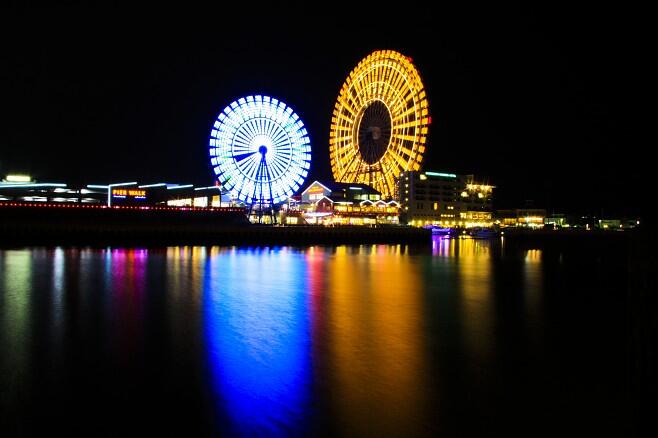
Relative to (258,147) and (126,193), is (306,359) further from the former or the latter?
(126,193)

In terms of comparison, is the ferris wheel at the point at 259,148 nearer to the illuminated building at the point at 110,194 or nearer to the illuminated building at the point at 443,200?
the illuminated building at the point at 110,194

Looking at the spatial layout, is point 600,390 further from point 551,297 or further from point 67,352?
point 551,297

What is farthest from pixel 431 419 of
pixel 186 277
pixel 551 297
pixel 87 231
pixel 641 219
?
pixel 87 231

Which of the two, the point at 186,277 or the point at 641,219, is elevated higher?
the point at 641,219

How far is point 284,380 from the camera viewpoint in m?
6.34

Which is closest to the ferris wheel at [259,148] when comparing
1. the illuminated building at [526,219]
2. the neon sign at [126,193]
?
the neon sign at [126,193]

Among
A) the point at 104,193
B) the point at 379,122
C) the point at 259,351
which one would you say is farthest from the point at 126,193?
the point at 259,351

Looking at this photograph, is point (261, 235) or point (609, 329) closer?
point (609, 329)

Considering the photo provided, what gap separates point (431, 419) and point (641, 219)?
12.2 ft

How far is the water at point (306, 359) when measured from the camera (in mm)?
5066

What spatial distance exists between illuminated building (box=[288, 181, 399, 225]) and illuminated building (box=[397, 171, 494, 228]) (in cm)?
738

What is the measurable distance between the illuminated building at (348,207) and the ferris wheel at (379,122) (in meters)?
3.04

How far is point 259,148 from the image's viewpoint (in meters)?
43.8

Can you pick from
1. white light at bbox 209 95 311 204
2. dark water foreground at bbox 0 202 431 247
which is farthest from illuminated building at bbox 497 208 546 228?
white light at bbox 209 95 311 204
